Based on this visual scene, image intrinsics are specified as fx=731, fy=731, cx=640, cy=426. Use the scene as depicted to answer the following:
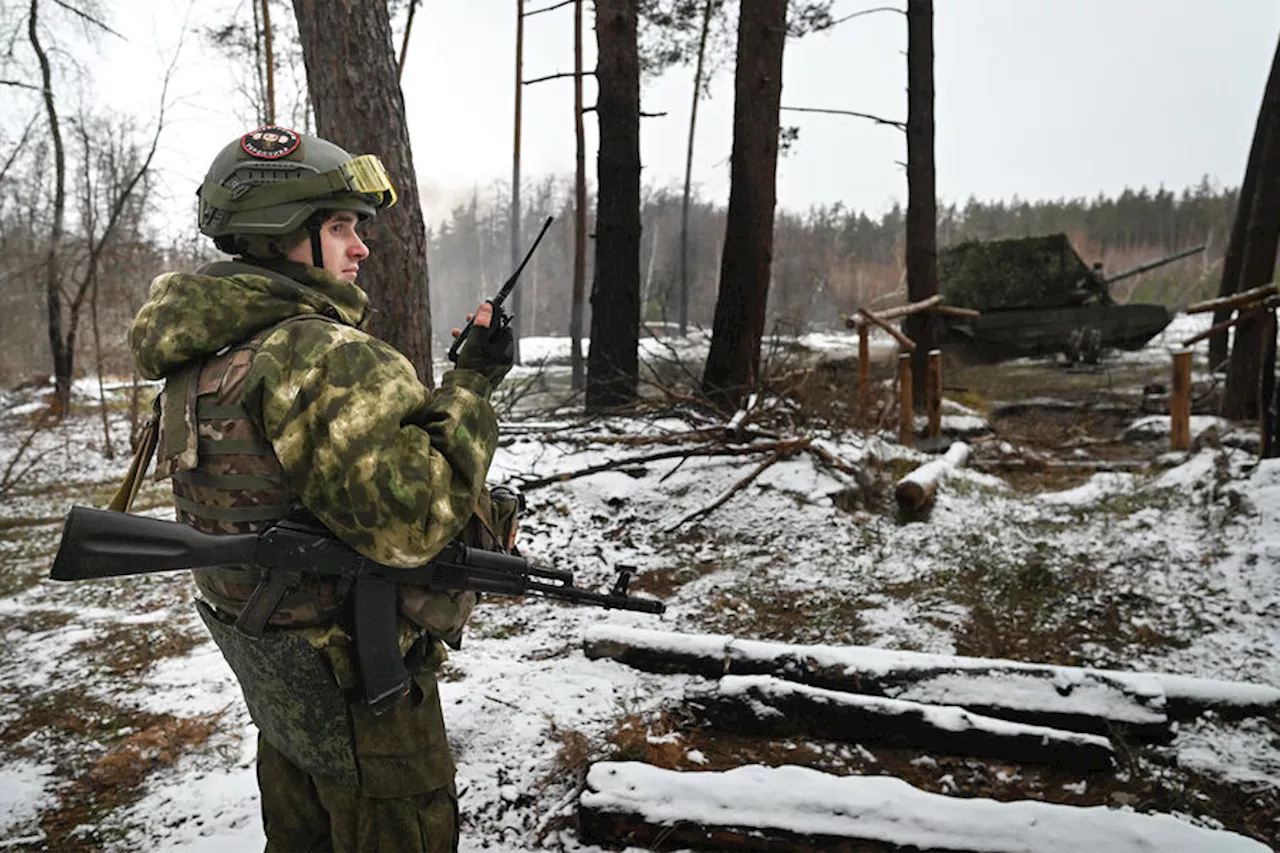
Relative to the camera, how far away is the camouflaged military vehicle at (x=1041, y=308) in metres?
15.4

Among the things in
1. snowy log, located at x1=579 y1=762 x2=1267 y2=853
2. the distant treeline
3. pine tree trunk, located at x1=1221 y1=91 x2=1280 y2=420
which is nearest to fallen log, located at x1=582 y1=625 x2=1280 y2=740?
snowy log, located at x1=579 y1=762 x2=1267 y2=853

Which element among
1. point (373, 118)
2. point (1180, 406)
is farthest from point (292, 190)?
point (1180, 406)

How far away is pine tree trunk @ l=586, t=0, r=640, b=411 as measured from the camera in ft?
25.2

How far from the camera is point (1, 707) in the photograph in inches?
143

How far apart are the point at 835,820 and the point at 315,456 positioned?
203cm

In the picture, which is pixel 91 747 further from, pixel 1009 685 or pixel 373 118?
pixel 1009 685

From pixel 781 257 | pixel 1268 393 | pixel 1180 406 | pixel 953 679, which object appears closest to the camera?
pixel 953 679

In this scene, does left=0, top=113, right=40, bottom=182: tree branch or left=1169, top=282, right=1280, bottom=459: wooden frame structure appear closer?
left=1169, top=282, right=1280, bottom=459: wooden frame structure

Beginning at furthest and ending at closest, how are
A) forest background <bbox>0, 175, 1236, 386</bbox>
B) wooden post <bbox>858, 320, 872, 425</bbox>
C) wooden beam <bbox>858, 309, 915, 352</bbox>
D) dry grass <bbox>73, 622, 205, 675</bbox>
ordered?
forest background <bbox>0, 175, 1236, 386</bbox> → wooden beam <bbox>858, 309, 915, 352</bbox> → wooden post <bbox>858, 320, 872, 425</bbox> → dry grass <bbox>73, 622, 205, 675</bbox>

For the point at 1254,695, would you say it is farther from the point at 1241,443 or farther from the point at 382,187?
the point at 1241,443

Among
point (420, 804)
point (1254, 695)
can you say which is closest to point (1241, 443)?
point (1254, 695)

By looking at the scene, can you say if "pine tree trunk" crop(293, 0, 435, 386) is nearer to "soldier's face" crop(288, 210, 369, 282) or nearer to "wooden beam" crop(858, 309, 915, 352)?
"soldier's face" crop(288, 210, 369, 282)

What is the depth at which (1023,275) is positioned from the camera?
52.9ft

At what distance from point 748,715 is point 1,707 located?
368 centimetres
